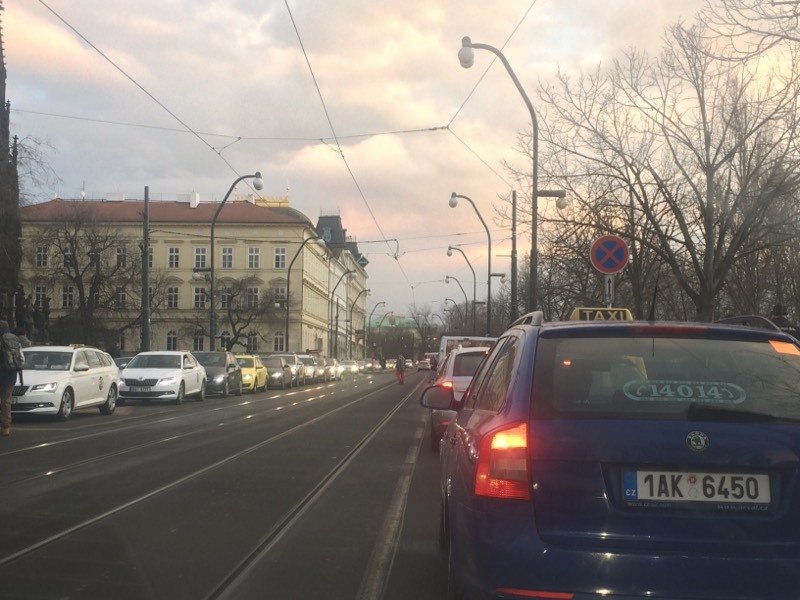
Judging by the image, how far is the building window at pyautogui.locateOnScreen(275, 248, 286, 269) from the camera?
270 ft

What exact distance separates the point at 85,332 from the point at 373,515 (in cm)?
4881

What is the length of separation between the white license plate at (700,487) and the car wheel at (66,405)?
15.6 metres

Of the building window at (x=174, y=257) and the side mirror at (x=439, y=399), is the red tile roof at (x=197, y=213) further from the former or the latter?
the side mirror at (x=439, y=399)

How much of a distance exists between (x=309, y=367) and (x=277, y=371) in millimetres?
9966

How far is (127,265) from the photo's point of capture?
56438 mm

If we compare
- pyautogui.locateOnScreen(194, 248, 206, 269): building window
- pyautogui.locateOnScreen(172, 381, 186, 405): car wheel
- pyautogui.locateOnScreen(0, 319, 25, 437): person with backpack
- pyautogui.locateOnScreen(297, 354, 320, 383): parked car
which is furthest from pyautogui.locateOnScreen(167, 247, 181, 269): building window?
pyautogui.locateOnScreen(0, 319, 25, 437): person with backpack

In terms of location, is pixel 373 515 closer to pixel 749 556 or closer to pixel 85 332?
pixel 749 556

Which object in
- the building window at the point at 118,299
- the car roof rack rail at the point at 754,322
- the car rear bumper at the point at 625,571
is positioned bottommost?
the car rear bumper at the point at 625,571

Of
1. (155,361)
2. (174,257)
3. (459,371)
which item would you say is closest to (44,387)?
(459,371)

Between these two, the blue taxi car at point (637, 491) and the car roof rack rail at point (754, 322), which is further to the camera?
the car roof rack rail at point (754, 322)

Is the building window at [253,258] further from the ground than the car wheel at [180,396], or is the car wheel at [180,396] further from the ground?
the building window at [253,258]

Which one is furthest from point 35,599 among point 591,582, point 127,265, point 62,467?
point 127,265

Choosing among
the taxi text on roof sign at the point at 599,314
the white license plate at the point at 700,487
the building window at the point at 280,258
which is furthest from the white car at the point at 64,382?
the building window at the point at 280,258

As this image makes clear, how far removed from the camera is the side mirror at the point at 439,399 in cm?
602
